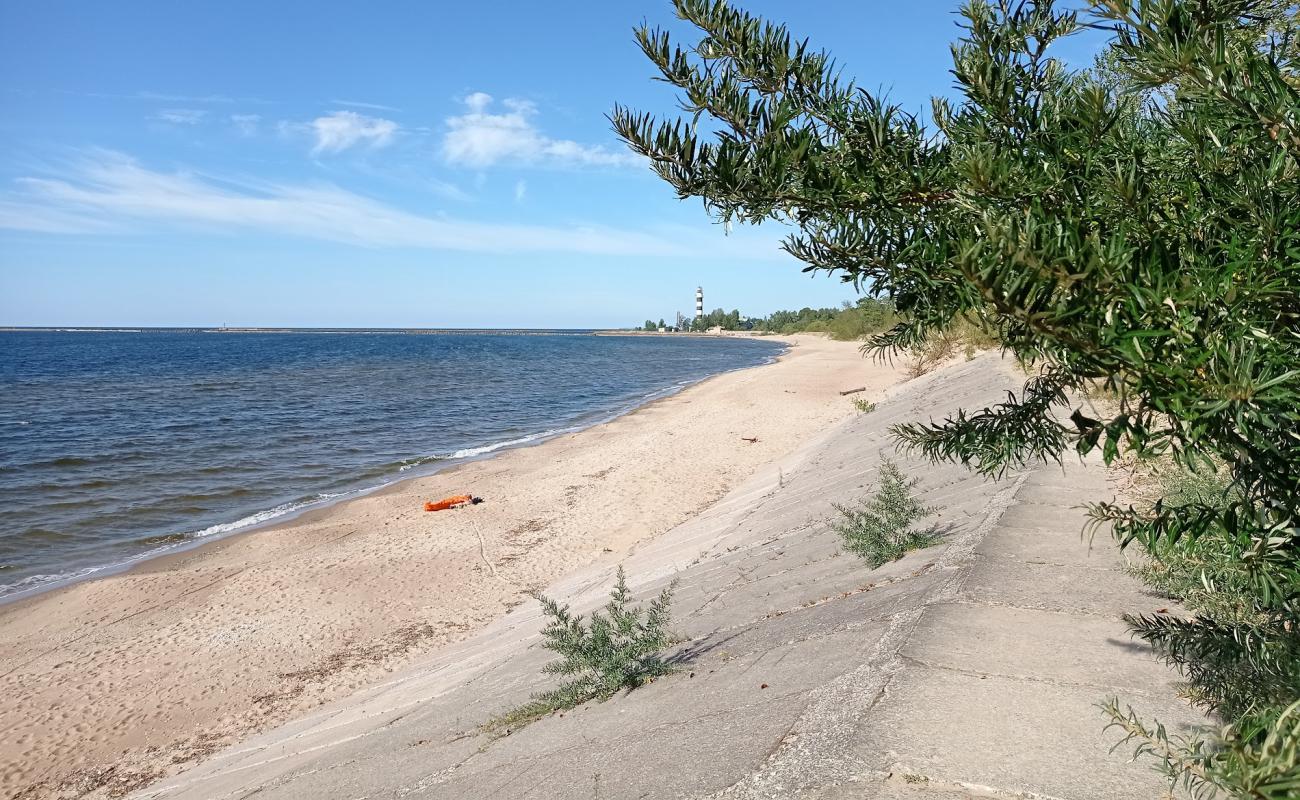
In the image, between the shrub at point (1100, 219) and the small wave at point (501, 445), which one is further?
the small wave at point (501, 445)

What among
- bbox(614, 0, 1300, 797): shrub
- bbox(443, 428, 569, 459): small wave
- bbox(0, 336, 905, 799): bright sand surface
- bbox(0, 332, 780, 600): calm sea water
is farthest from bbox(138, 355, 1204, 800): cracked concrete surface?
bbox(443, 428, 569, 459): small wave

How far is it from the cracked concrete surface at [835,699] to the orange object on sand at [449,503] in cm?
823

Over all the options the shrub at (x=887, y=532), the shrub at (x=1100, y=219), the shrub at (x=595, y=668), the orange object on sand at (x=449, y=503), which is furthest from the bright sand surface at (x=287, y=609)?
the shrub at (x=1100, y=219)

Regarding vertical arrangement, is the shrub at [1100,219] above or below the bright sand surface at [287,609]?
above

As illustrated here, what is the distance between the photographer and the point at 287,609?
→ 11.3 meters

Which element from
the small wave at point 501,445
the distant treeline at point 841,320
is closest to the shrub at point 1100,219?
the distant treeline at point 841,320

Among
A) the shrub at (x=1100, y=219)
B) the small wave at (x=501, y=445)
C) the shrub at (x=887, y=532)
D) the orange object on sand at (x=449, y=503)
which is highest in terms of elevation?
the shrub at (x=1100, y=219)

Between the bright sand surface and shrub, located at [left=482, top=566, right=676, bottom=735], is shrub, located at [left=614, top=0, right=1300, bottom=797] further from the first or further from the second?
the bright sand surface

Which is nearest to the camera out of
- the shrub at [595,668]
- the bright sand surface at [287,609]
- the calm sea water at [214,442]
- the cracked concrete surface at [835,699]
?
the cracked concrete surface at [835,699]

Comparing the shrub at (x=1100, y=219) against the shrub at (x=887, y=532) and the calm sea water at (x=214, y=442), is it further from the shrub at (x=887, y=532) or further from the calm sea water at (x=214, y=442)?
the calm sea water at (x=214, y=442)

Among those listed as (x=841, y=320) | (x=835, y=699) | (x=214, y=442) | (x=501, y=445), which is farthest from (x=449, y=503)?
(x=841, y=320)

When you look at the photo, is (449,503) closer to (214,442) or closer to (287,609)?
(287,609)

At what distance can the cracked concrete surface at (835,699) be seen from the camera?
9.76 ft

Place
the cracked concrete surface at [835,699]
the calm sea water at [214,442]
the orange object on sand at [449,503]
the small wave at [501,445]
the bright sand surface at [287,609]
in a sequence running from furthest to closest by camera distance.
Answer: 1. the small wave at [501,445]
2. the orange object on sand at [449,503]
3. the calm sea water at [214,442]
4. the bright sand surface at [287,609]
5. the cracked concrete surface at [835,699]
